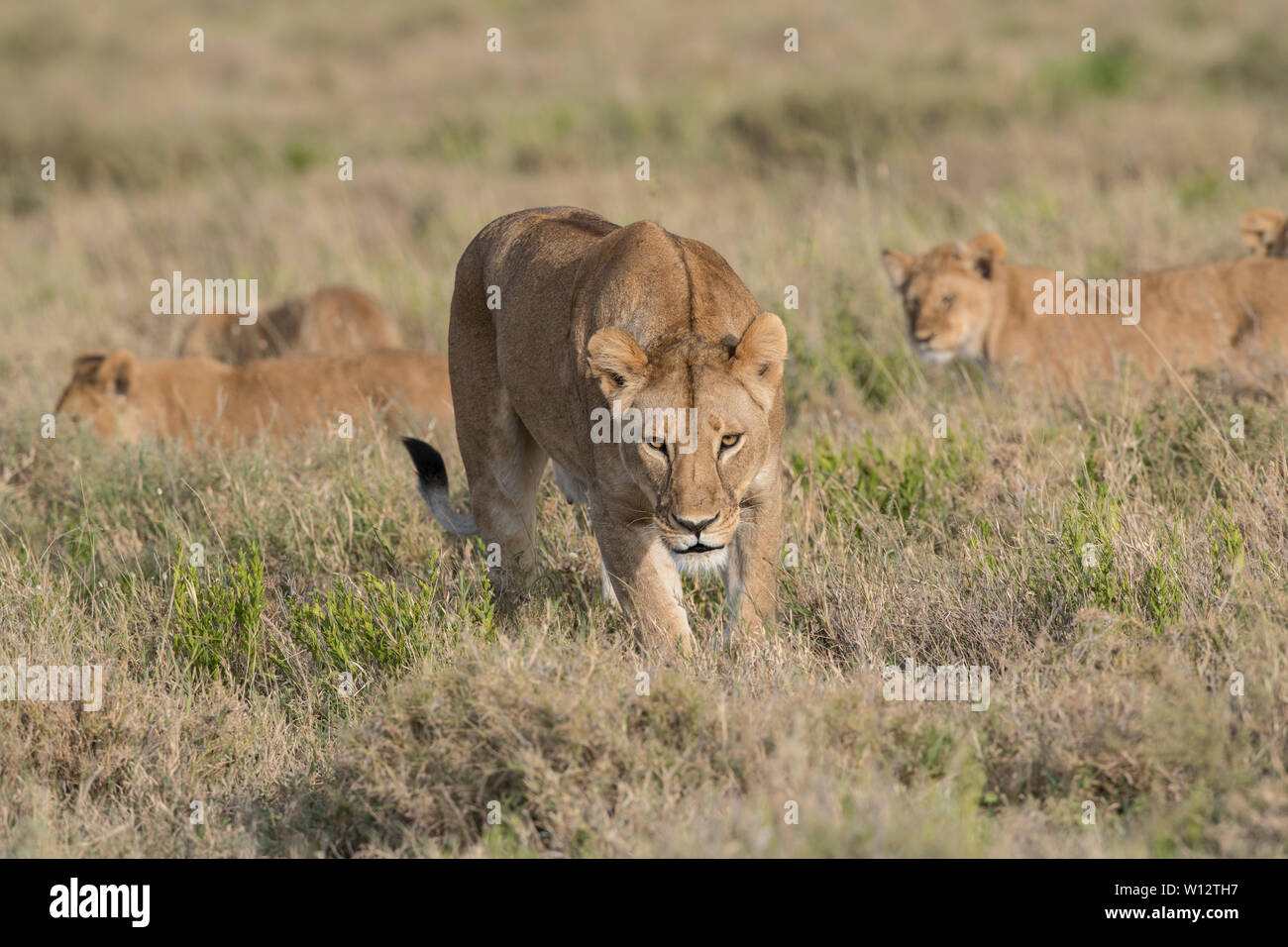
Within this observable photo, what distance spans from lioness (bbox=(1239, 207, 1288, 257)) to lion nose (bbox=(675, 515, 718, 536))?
5075mm

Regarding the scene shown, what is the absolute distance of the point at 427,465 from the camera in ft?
16.2

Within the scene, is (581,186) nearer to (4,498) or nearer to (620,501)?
(4,498)

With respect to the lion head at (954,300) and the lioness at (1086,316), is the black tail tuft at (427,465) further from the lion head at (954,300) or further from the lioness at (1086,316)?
the lion head at (954,300)

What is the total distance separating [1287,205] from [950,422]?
509 centimetres

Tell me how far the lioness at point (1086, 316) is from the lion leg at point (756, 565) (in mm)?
2828

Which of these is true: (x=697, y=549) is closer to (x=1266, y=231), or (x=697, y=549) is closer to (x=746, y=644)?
(x=746, y=644)

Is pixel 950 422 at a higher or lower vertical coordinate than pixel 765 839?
higher

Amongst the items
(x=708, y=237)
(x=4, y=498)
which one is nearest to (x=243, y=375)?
(x=4, y=498)

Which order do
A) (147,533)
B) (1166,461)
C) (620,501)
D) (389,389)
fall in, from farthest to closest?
(389,389) → (147,533) → (1166,461) → (620,501)

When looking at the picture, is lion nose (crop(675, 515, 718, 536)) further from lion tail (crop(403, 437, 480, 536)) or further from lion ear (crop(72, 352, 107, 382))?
lion ear (crop(72, 352, 107, 382))

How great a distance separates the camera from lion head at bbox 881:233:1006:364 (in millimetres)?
7285

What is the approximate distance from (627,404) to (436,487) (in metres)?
1.37

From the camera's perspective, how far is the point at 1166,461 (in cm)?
532

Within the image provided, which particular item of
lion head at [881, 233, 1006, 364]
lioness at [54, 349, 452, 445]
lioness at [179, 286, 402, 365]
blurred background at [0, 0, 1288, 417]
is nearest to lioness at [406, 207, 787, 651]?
lioness at [54, 349, 452, 445]
